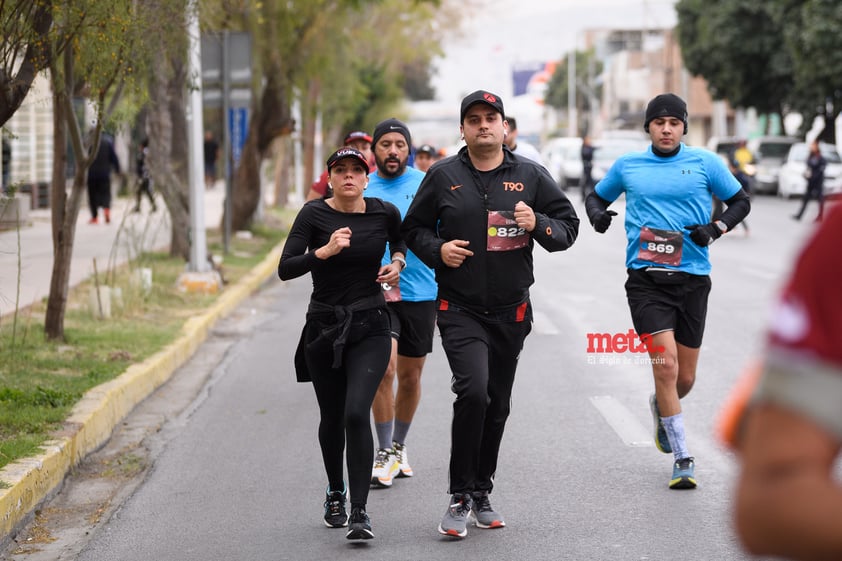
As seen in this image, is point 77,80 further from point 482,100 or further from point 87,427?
point 482,100

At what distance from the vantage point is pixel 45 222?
1041 inches

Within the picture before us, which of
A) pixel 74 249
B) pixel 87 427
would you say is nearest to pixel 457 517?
pixel 87 427

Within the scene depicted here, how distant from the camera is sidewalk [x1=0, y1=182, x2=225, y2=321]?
1428 centimetres

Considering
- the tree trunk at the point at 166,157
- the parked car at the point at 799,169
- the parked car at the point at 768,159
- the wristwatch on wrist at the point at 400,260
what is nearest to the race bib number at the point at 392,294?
the wristwatch on wrist at the point at 400,260

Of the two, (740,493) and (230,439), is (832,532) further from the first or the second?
(230,439)

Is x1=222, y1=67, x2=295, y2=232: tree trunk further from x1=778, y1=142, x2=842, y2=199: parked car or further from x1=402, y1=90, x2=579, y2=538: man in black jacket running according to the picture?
x1=778, y1=142, x2=842, y2=199: parked car

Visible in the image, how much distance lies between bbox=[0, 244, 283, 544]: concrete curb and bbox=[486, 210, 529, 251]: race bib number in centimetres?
254

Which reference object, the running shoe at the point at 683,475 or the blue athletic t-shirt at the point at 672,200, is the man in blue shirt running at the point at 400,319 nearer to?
the blue athletic t-shirt at the point at 672,200

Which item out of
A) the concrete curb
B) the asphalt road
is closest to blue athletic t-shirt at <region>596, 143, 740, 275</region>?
the asphalt road

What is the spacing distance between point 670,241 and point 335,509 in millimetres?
2284

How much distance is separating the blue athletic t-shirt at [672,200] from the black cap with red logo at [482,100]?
1.37 m

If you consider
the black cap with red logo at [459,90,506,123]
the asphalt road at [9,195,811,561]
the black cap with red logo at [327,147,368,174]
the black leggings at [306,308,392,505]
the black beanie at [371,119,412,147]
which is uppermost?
the black cap with red logo at [459,90,506,123]

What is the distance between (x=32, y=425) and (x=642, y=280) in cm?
362

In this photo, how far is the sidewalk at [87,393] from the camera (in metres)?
6.45
